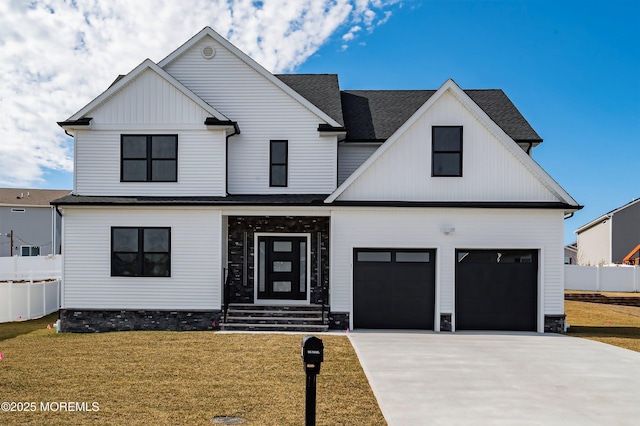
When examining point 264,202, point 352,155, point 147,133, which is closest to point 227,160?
point 264,202

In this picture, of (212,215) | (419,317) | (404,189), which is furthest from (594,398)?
(212,215)

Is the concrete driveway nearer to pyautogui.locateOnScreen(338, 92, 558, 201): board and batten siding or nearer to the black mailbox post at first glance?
the black mailbox post

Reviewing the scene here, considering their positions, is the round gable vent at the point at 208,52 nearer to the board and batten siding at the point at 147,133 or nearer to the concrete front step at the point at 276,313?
the board and batten siding at the point at 147,133

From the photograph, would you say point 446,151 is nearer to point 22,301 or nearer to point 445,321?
point 445,321

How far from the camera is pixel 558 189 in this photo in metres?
13.9

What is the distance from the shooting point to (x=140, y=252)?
565 inches

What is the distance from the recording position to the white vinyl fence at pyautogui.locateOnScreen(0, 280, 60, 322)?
1689cm

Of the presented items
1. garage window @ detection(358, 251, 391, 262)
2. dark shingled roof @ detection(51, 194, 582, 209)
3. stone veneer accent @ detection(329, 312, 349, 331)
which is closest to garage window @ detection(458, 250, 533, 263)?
dark shingled roof @ detection(51, 194, 582, 209)

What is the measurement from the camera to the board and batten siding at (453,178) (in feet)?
46.1

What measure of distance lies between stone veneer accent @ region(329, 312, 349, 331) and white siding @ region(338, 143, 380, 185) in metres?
4.85

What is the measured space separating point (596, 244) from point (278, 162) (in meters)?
38.4

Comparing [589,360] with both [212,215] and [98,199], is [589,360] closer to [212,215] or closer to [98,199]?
[212,215]

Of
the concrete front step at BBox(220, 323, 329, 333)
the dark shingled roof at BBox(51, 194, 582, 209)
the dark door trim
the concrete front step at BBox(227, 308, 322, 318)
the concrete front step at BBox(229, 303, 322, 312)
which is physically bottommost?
the concrete front step at BBox(220, 323, 329, 333)

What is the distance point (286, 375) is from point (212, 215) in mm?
7025
